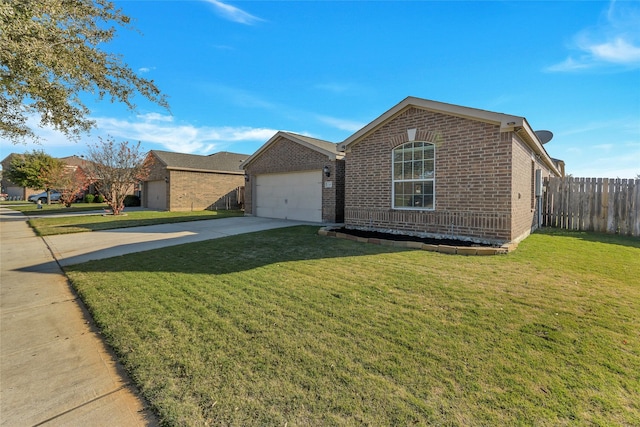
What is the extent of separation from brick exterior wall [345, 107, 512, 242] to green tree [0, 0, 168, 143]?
6.25m

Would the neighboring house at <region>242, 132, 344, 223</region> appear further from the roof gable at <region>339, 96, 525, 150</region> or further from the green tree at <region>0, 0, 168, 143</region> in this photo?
the green tree at <region>0, 0, 168, 143</region>

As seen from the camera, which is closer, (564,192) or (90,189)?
(564,192)

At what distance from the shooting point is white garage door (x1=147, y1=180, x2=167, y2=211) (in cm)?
2197

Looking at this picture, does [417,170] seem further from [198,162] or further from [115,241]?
[198,162]

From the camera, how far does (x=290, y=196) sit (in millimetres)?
14898

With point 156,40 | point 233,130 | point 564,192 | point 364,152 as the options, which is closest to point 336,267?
point 364,152

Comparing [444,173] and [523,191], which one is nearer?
[444,173]

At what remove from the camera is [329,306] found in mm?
3750

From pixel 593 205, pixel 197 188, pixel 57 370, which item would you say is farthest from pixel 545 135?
pixel 197 188

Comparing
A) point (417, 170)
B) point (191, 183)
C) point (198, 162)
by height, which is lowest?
point (417, 170)

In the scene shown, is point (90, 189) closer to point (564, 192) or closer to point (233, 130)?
point (233, 130)

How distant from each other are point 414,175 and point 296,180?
7.17m

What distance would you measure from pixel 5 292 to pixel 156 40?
7244 millimetres

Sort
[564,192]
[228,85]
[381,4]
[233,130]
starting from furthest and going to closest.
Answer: [233,130] → [228,85] → [564,192] → [381,4]
